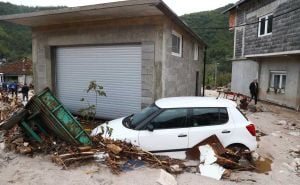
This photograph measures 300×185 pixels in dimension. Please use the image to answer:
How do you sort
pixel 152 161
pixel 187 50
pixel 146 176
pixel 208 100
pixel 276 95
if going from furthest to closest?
pixel 276 95 → pixel 187 50 → pixel 208 100 → pixel 152 161 → pixel 146 176

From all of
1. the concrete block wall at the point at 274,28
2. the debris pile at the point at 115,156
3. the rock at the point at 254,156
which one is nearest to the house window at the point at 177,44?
the rock at the point at 254,156

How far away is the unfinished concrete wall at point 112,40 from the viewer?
8344 millimetres

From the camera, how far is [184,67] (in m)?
11.6

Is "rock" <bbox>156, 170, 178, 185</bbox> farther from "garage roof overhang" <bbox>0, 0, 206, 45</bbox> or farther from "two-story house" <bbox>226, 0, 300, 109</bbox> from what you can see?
"two-story house" <bbox>226, 0, 300, 109</bbox>

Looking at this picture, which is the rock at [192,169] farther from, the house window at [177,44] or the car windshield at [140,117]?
the house window at [177,44]

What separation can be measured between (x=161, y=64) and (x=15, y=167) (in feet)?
17.4

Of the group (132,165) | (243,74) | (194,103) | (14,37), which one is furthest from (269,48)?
(14,37)

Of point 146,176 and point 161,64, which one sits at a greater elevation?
point 161,64

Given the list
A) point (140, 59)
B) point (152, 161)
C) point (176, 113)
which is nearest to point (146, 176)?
point (152, 161)

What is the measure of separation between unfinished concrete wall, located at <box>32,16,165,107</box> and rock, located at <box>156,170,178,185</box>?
415cm

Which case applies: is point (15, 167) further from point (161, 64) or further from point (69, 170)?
point (161, 64)

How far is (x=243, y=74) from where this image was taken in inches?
779

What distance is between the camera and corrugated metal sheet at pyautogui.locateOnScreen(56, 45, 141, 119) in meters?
9.14

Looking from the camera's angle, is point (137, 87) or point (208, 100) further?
point (137, 87)
